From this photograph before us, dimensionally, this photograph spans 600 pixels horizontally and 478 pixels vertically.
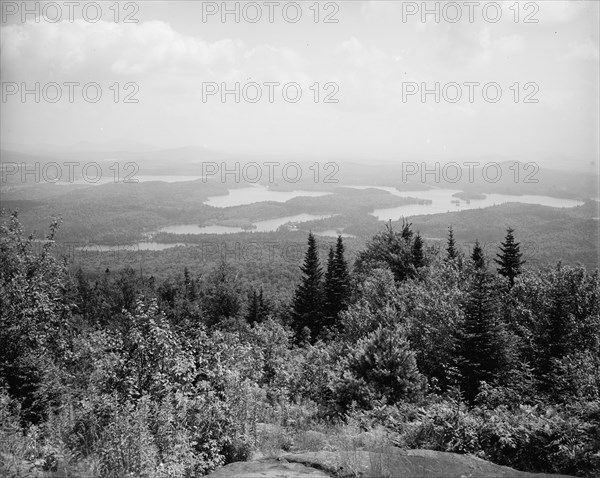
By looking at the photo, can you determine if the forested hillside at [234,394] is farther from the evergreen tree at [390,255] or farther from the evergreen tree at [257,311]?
the evergreen tree at [257,311]

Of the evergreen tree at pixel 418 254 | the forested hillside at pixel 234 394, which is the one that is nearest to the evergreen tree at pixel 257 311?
the evergreen tree at pixel 418 254

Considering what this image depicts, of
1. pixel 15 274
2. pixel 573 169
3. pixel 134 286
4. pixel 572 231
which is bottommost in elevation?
pixel 134 286

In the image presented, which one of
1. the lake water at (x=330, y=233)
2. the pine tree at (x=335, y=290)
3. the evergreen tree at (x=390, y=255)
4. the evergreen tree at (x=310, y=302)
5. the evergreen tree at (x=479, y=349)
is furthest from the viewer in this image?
the lake water at (x=330, y=233)

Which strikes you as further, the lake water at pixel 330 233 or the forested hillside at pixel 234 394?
the lake water at pixel 330 233

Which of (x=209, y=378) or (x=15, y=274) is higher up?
(x=15, y=274)

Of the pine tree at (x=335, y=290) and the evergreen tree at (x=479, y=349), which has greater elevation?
the evergreen tree at (x=479, y=349)

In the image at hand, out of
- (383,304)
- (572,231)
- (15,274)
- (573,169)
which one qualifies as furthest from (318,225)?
(15,274)

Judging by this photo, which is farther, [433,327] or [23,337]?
[433,327]

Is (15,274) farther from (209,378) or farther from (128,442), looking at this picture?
(128,442)
